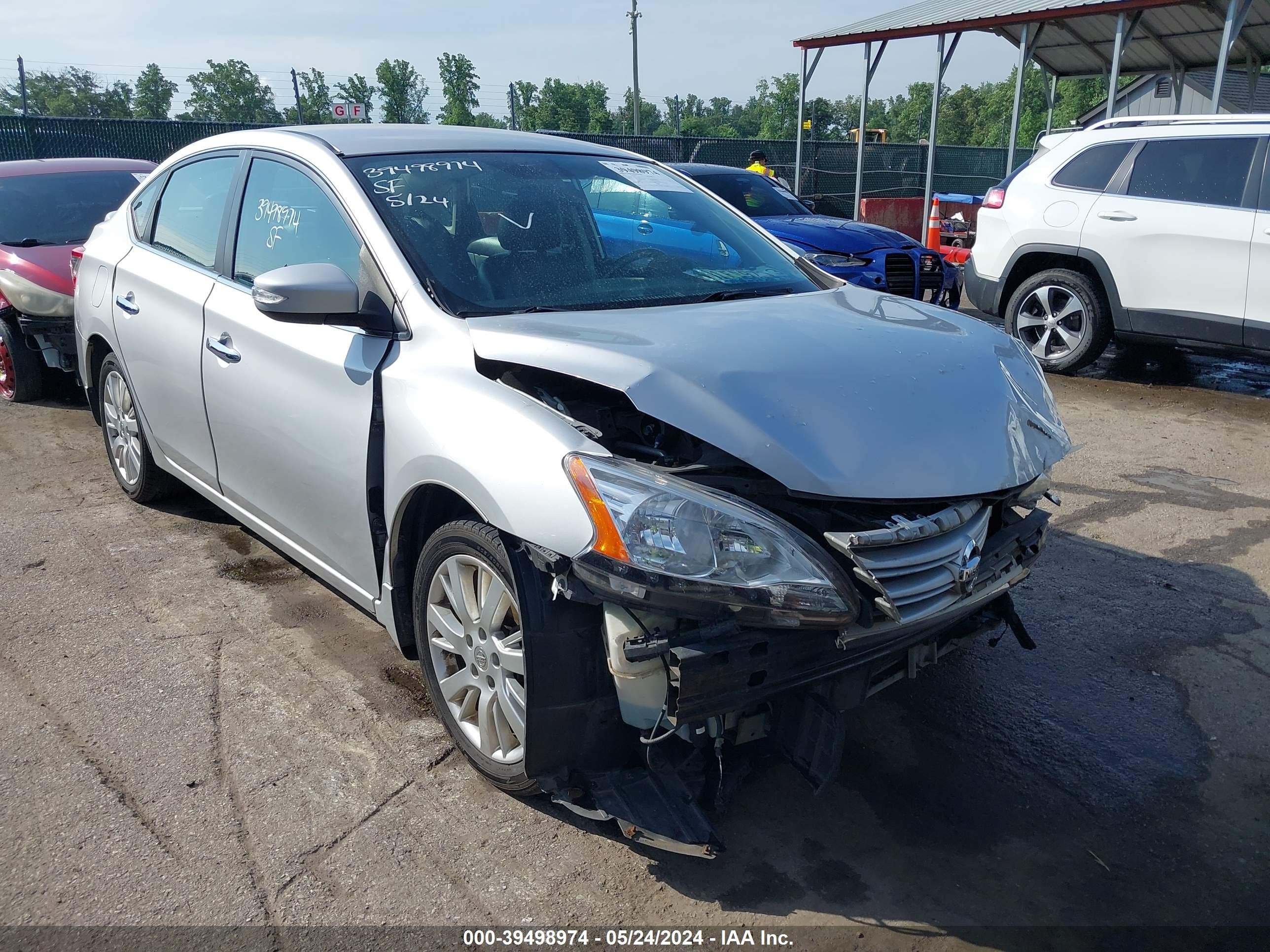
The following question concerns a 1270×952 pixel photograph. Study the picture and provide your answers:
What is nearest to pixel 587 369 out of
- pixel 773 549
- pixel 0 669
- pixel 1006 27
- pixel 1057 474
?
pixel 773 549

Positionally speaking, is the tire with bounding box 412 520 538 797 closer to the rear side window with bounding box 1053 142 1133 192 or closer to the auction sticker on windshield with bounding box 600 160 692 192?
the auction sticker on windshield with bounding box 600 160 692 192

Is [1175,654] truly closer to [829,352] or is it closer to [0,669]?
[829,352]

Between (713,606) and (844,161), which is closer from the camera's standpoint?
(713,606)

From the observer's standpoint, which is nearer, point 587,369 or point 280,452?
point 587,369

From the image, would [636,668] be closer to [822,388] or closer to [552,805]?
[552,805]

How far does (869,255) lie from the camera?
28.2ft

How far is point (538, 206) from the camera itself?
11.6 feet

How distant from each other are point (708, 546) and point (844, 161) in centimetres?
2164

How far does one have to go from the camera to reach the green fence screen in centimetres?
1609

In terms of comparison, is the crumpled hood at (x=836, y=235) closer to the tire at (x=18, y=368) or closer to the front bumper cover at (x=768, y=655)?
the tire at (x=18, y=368)

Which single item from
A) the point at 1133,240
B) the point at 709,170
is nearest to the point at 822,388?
the point at 1133,240

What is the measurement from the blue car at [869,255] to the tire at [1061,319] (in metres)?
0.75

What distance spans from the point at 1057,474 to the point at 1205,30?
15.9m

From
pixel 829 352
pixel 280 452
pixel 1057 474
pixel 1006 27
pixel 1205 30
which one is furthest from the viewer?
pixel 1205 30
